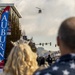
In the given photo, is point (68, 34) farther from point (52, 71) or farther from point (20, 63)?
point (20, 63)

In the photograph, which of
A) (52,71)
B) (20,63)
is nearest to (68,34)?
(52,71)

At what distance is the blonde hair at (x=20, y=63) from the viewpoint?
4410 mm

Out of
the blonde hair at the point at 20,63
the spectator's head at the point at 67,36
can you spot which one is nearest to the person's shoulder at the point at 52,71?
the spectator's head at the point at 67,36

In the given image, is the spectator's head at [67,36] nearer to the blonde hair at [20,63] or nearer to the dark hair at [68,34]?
the dark hair at [68,34]

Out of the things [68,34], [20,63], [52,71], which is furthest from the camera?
[20,63]

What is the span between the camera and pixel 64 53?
9.82ft

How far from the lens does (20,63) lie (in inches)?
174

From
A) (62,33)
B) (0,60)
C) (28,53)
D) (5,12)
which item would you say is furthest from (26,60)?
(5,12)

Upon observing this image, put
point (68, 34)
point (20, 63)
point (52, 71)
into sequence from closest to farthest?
1. point (52, 71)
2. point (68, 34)
3. point (20, 63)

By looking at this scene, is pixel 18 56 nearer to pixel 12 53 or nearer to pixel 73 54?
pixel 12 53

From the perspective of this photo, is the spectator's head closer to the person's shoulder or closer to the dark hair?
the dark hair

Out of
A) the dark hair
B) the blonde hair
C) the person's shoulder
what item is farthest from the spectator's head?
the blonde hair

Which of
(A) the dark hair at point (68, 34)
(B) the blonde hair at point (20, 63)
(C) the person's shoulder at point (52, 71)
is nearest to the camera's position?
(C) the person's shoulder at point (52, 71)

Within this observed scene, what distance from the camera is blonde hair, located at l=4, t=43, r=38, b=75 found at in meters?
4.41
